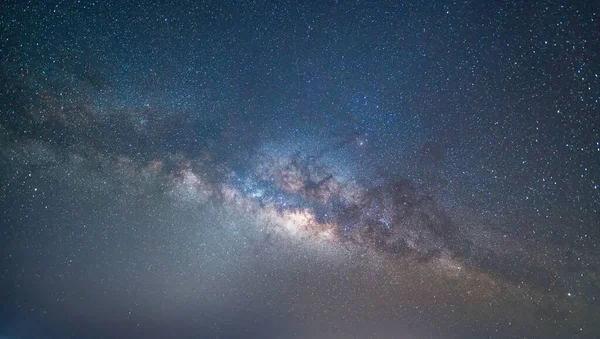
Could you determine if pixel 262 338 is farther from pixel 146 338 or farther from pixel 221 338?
pixel 146 338

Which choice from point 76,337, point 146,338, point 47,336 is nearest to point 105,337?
point 76,337

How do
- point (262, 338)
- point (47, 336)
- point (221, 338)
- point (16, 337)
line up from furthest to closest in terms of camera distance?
point (221, 338), point (262, 338), point (47, 336), point (16, 337)

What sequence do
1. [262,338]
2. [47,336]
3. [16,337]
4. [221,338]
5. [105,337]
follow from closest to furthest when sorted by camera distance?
[16,337]
[47,336]
[105,337]
[262,338]
[221,338]

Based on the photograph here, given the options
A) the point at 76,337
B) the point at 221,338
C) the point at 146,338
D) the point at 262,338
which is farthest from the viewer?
the point at 221,338

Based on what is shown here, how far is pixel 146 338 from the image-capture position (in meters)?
66.2

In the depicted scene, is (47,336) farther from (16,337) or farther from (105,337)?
(105,337)

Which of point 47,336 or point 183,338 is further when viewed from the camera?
point 183,338

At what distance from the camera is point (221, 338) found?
83.2m

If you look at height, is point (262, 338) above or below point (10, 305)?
below

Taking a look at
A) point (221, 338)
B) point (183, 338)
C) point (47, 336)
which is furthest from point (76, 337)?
point (221, 338)

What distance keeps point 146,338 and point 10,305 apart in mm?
33088

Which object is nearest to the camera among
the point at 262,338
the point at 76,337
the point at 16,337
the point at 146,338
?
the point at 16,337

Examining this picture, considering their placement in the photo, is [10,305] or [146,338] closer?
[10,305]

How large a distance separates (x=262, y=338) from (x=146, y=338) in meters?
26.9
